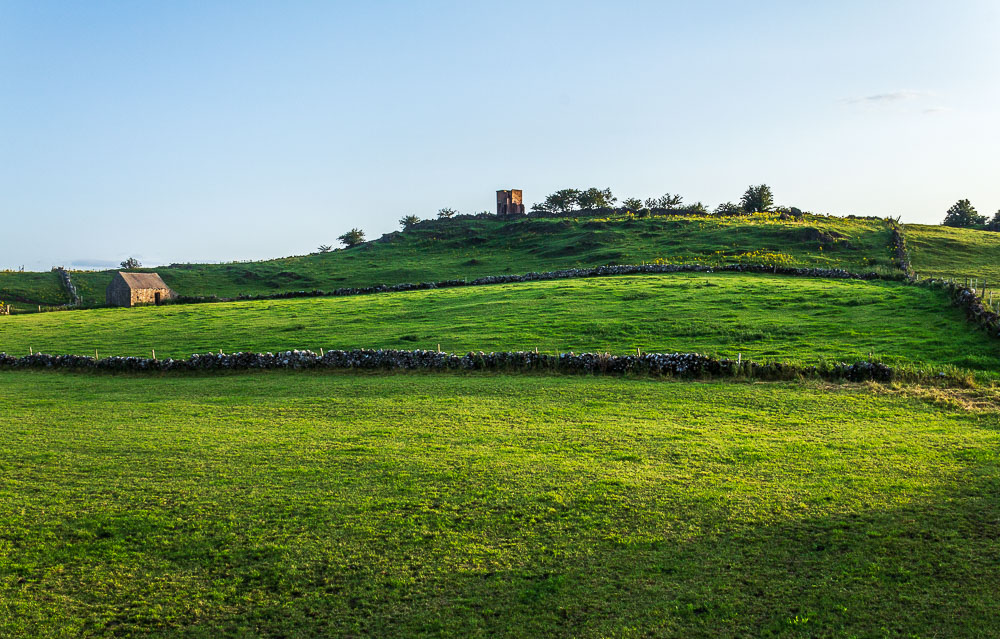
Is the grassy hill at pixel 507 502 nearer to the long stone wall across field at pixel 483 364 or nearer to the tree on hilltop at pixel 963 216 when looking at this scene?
the long stone wall across field at pixel 483 364

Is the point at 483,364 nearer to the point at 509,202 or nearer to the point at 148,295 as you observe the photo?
the point at 148,295

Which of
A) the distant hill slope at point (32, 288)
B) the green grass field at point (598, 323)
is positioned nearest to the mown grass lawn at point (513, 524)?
the green grass field at point (598, 323)

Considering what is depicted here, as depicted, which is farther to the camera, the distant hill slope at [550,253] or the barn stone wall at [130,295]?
the barn stone wall at [130,295]

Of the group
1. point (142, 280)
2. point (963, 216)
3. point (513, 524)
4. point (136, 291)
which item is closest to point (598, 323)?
point (513, 524)

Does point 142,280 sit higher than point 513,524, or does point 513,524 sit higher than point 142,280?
point 142,280

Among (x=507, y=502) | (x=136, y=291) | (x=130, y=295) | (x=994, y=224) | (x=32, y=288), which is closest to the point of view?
(x=507, y=502)

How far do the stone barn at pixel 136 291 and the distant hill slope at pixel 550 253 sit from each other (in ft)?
8.97

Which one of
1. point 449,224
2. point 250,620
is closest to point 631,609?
point 250,620

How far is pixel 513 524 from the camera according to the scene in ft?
33.5

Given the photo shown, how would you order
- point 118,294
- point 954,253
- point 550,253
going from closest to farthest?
point 954,253 < point 118,294 < point 550,253

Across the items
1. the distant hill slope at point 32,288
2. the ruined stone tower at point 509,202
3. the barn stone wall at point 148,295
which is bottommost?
the barn stone wall at point 148,295

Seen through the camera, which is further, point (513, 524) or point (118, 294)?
point (118, 294)

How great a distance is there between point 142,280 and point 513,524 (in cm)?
6633

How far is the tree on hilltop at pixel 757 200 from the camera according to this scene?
104 metres
